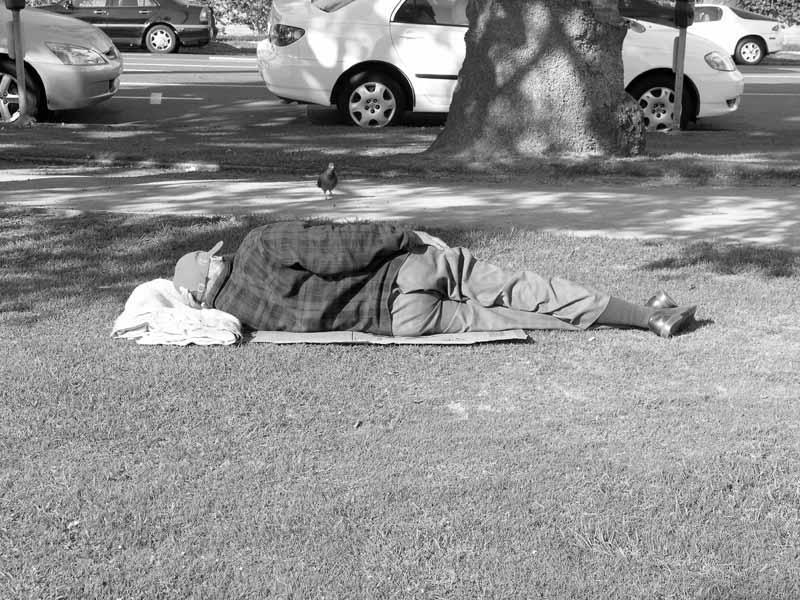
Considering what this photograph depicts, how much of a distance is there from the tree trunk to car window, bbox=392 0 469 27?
108 inches

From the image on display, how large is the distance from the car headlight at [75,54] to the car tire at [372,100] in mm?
2781

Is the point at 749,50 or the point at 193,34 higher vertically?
the point at 193,34

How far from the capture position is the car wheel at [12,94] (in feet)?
39.1

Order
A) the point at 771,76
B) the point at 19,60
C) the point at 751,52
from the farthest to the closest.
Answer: the point at 751,52
the point at 771,76
the point at 19,60

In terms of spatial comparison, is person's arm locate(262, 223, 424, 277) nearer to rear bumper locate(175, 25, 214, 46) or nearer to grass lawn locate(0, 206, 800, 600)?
grass lawn locate(0, 206, 800, 600)

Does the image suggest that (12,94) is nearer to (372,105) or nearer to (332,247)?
(372,105)

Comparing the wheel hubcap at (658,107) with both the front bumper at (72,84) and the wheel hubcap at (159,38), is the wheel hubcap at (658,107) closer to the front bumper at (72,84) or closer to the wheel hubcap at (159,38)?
the front bumper at (72,84)

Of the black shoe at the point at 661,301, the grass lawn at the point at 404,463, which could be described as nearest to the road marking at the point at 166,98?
the grass lawn at the point at 404,463

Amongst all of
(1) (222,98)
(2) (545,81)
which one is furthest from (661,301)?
(1) (222,98)

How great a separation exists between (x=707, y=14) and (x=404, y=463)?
21222 millimetres

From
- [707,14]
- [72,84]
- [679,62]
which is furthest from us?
[707,14]

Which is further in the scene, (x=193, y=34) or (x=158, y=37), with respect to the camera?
(x=193, y=34)

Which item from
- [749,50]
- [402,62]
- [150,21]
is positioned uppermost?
[150,21]

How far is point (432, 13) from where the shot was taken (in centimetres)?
1212
